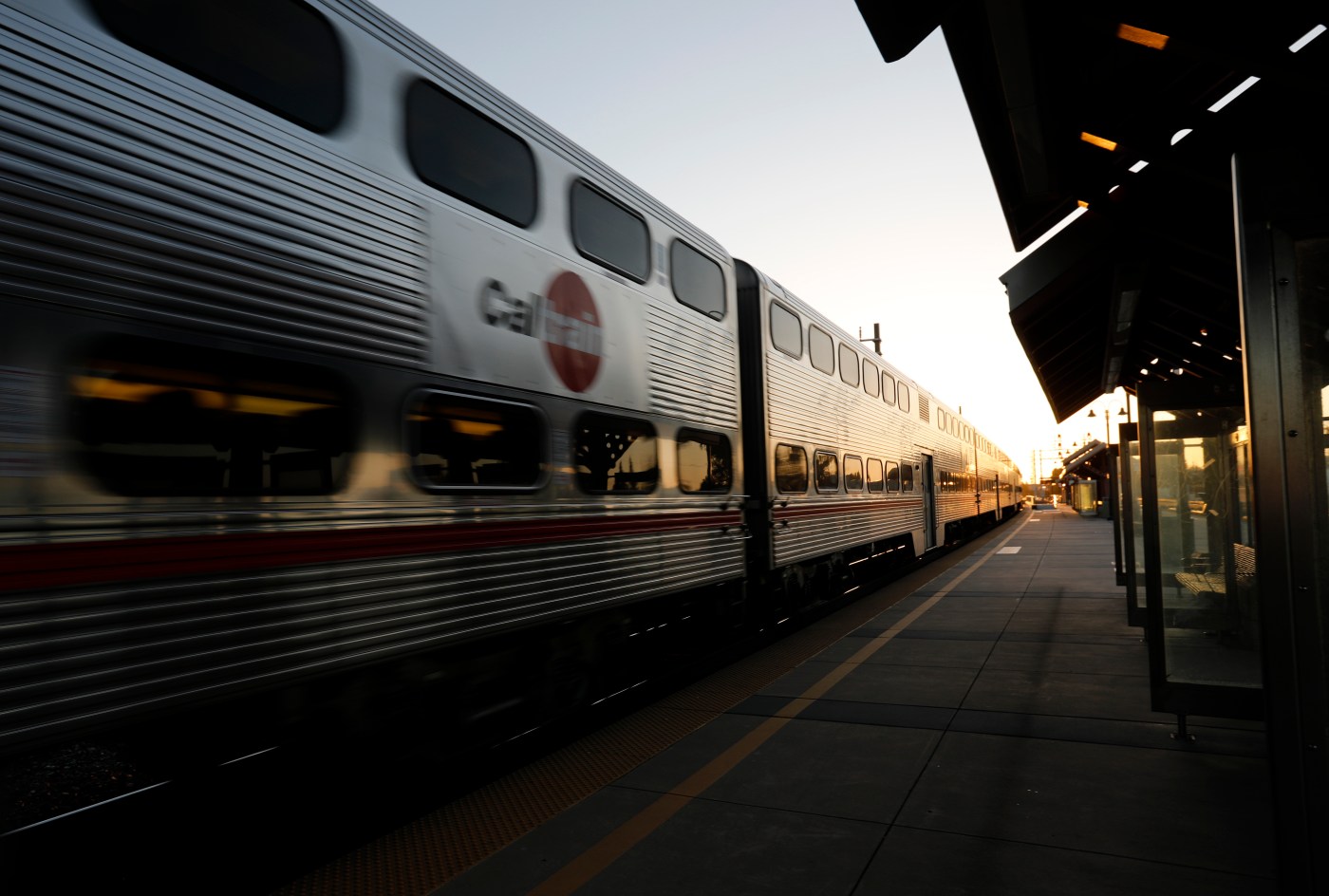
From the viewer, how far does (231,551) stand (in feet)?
10.4

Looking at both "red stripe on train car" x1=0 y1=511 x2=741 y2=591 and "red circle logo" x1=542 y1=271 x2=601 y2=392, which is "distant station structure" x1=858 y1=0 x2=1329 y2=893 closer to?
"red circle logo" x1=542 y1=271 x2=601 y2=392

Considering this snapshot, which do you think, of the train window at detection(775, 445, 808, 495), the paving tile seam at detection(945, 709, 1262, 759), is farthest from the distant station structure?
the train window at detection(775, 445, 808, 495)

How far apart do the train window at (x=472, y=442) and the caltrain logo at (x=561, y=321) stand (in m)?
0.43

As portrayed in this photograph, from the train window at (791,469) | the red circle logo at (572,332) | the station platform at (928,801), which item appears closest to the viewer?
the station platform at (928,801)

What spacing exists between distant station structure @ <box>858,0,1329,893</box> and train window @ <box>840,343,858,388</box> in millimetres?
4110

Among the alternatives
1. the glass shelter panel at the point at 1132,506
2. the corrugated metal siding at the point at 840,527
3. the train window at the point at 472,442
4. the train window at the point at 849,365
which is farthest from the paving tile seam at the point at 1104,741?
the train window at the point at 849,365

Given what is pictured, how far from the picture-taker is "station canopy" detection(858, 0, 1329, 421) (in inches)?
123

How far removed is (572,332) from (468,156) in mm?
1206

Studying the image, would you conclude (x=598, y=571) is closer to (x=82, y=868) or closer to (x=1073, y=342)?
(x=82, y=868)

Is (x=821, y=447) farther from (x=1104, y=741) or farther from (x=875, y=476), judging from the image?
(x=1104, y=741)

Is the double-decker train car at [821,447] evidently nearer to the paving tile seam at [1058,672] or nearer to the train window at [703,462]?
the train window at [703,462]

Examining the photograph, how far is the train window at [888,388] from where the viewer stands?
1355 cm

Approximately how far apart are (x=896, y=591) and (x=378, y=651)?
31.5 ft

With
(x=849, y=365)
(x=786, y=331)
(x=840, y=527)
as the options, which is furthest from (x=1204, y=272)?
(x=849, y=365)
